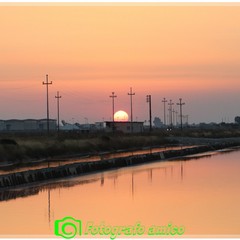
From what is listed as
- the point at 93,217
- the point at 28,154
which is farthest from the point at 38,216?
the point at 28,154

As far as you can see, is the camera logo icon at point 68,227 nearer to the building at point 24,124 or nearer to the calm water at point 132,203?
the calm water at point 132,203

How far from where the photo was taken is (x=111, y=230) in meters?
14.9

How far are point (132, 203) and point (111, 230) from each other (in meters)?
5.10

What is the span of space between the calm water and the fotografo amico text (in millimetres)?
244

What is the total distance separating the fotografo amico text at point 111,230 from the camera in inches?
565

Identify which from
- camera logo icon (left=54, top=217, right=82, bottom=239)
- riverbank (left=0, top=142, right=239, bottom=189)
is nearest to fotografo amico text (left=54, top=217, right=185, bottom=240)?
camera logo icon (left=54, top=217, right=82, bottom=239)

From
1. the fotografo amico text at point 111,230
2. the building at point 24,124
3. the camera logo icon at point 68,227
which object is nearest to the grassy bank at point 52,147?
the camera logo icon at point 68,227

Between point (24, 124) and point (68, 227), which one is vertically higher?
point (24, 124)

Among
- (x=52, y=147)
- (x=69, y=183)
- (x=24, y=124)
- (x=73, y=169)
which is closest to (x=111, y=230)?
(x=69, y=183)

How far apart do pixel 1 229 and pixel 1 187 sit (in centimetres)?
849

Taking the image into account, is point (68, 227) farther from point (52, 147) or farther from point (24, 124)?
point (24, 124)

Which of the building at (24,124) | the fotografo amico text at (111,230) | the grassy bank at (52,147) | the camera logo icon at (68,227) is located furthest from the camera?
the building at (24,124)

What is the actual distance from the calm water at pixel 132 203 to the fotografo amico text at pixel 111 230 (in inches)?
9.6

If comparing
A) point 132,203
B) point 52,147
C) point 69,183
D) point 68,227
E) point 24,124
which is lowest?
point 68,227
